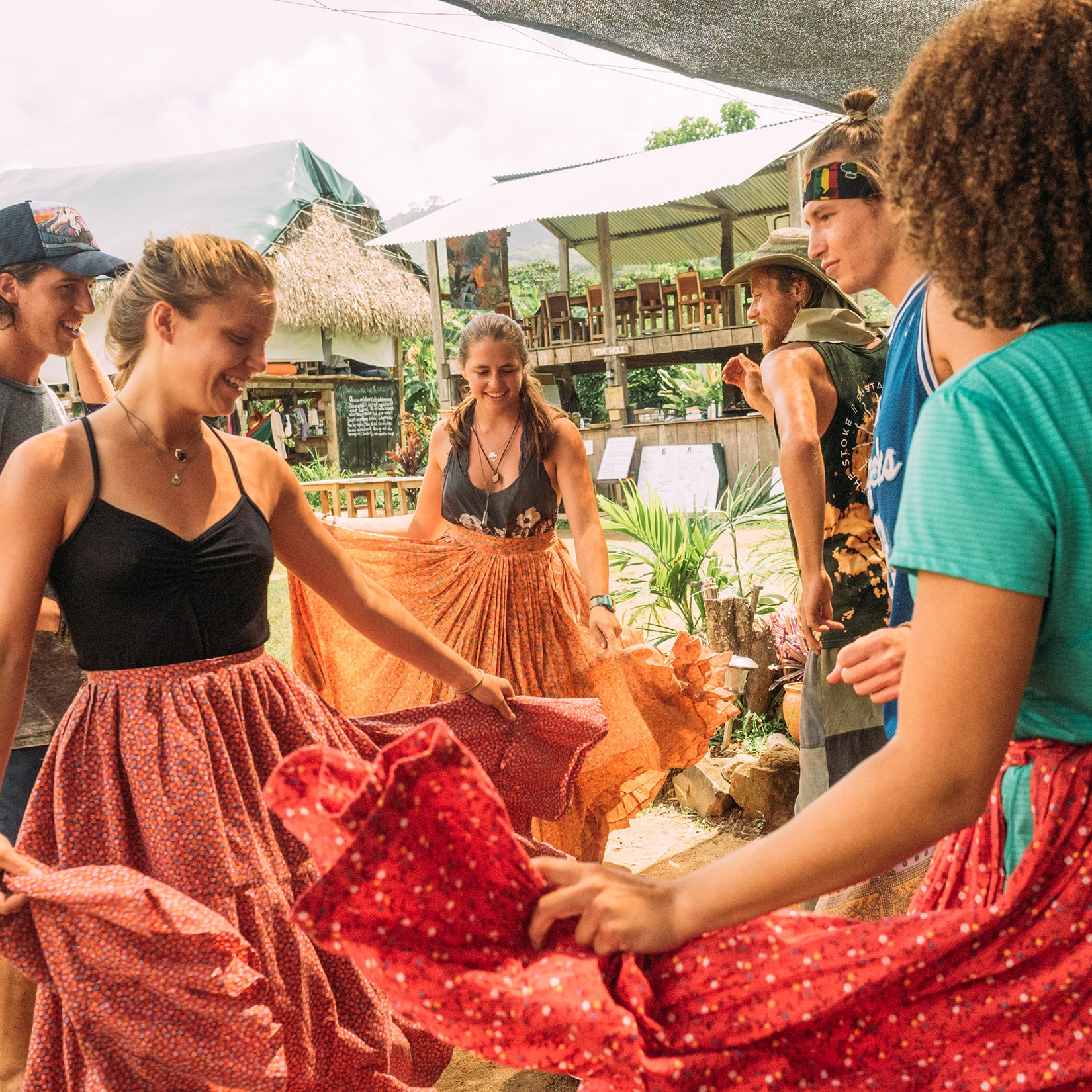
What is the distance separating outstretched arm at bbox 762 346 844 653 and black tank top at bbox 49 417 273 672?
1.57m

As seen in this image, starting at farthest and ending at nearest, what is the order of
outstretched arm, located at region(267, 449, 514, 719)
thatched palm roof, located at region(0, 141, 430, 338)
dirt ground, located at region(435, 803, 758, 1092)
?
thatched palm roof, located at region(0, 141, 430, 338) < dirt ground, located at region(435, 803, 758, 1092) < outstretched arm, located at region(267, 449, 514, 719)

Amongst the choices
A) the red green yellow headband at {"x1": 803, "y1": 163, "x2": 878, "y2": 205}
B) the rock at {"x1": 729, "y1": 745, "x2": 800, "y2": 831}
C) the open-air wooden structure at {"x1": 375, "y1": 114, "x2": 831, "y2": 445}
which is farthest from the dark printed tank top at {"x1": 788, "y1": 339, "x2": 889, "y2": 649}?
the open-air wooden structure at {"x1": 375, "y1": 114, "x2": 831, "y2": 445}

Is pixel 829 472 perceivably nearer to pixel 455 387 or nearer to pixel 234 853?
pixel 234 853

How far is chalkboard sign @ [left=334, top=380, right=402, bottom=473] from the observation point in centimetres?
2062

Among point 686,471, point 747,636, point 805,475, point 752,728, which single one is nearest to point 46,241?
point 805,475

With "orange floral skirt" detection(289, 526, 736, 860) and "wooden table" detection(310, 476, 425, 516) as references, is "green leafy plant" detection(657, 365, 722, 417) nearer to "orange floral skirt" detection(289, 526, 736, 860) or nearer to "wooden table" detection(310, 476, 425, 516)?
"wooden table" detection(310, 476, 425, 516)

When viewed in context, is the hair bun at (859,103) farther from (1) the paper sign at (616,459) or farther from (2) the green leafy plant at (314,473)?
(2) the green leafy plant at (314,473)

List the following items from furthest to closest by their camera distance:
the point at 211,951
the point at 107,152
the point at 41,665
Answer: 1. the point at 107,152
2. the point at 41,665
3. the point at 211,951

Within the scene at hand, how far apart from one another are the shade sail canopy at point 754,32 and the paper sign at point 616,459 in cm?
1018

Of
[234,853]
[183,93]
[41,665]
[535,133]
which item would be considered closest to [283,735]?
[234,853]

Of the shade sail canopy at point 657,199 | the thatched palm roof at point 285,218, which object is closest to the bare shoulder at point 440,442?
the shade sail canopy at point 657,199

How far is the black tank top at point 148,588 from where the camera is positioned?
197cm

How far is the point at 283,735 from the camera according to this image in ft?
6.97

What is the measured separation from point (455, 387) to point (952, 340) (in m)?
16.9
